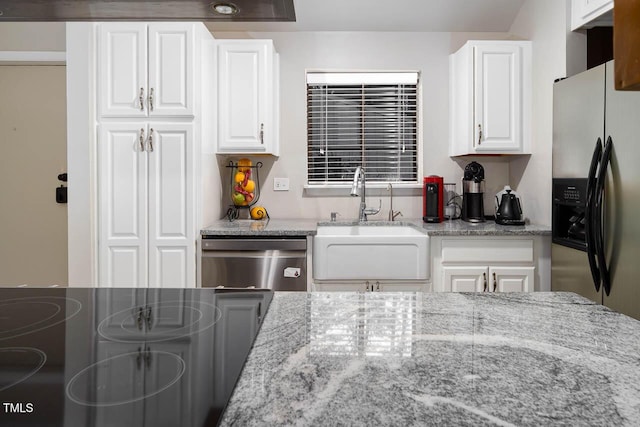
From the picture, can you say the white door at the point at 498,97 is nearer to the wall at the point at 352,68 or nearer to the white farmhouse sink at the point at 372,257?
the wall at the point at 352,68

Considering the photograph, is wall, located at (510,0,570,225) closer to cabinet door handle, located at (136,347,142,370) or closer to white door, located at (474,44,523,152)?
white door, located at (474,44,523,152)

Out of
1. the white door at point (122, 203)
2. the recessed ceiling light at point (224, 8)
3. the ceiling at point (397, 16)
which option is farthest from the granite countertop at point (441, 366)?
the ceiling at point (397, 16)

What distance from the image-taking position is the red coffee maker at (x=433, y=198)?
3.15m

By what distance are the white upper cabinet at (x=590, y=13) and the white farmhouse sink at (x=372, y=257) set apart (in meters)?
1.45

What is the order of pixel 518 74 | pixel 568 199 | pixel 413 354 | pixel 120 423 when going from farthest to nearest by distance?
pixel 518 74, pixel 568 199, pixel 413 354, pixel 120 423

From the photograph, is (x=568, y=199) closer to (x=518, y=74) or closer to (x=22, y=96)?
(x=518, y=74)

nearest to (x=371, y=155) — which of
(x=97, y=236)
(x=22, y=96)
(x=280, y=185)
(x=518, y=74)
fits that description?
(x=280, y=185)

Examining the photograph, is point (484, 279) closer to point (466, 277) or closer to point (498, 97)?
point (466, 277)

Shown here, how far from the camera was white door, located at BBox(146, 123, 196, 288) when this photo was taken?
269 cm

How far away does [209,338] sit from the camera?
0.85m

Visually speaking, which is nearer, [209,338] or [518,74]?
[209,338]

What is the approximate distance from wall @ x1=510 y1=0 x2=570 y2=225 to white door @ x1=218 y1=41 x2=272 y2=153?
1.73 meters

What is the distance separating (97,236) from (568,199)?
264 centimetres

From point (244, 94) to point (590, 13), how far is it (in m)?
2.03
